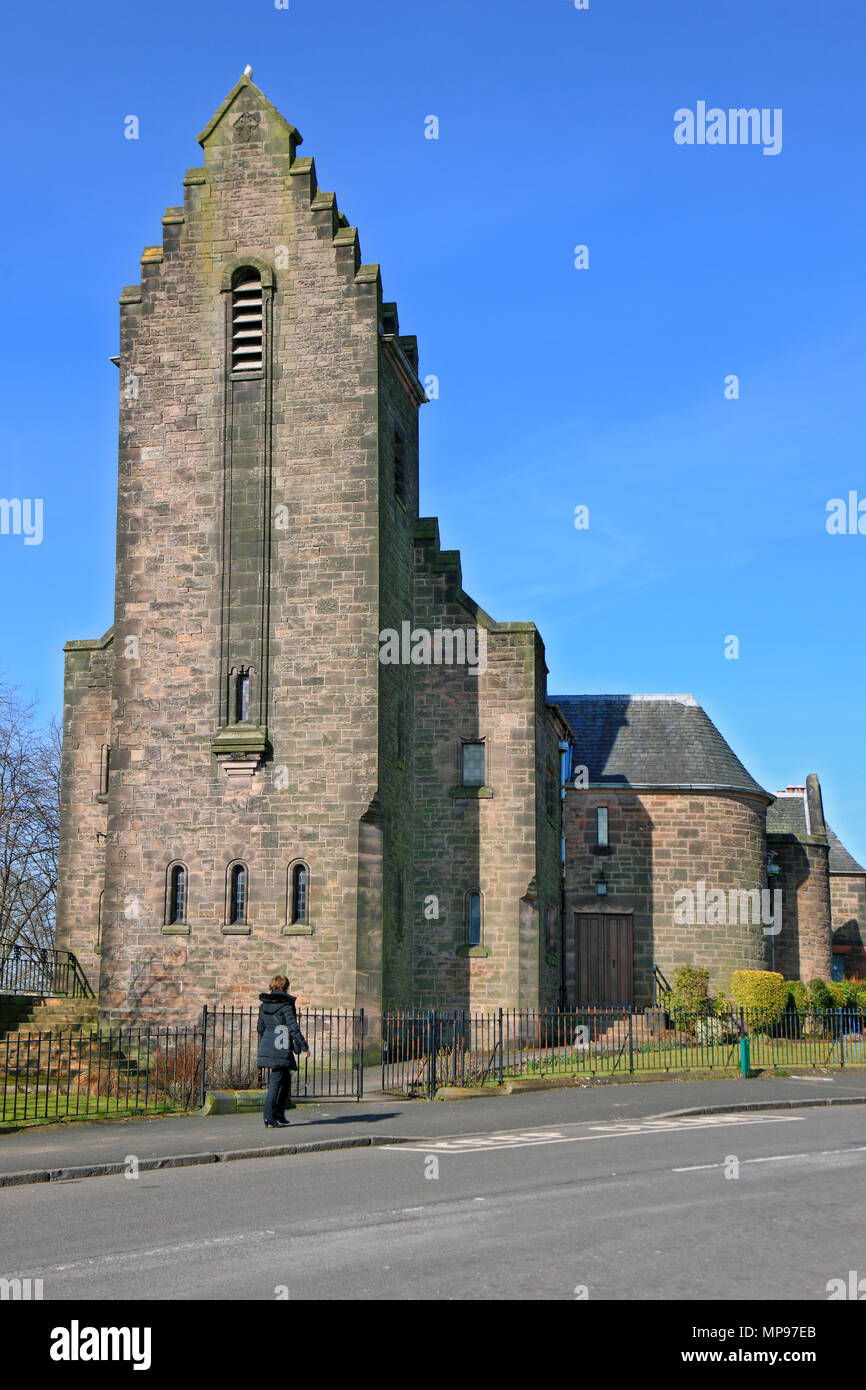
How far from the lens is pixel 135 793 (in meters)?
28.0

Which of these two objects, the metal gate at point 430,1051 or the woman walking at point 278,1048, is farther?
the metal gate at point 430,1051

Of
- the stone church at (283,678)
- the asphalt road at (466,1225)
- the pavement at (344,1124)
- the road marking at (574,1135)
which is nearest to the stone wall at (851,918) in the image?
the stone church at (283,678)

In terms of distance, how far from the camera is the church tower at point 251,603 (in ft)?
88.9

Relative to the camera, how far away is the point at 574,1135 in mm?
16875

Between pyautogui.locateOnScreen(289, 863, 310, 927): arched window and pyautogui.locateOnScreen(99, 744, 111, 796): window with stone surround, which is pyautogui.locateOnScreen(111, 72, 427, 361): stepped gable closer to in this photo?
pyautogui.locateOnScreen(99, 744, 111, 796): window with stone surround

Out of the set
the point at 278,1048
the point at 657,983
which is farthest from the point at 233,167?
the point at 657,983

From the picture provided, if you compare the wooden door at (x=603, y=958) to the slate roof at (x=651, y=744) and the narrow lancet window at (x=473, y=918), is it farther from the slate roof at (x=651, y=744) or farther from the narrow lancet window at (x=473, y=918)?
the narrow lancet window at (x=473, y=918)

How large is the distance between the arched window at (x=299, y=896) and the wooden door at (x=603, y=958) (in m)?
11.5
